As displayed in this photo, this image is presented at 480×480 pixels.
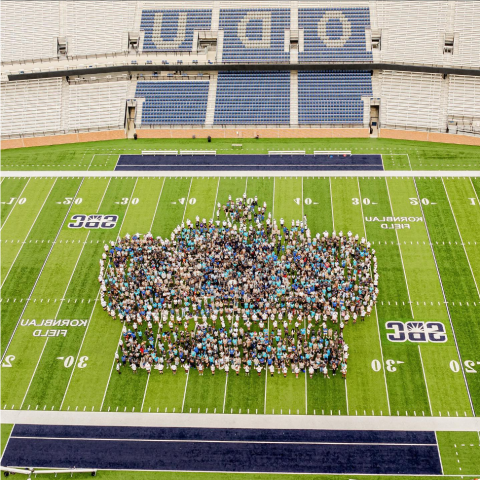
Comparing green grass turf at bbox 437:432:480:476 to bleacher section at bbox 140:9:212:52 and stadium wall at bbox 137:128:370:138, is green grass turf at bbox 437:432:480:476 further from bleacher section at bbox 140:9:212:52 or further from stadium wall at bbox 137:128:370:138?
bleacher section at bbox 140:9:212:52

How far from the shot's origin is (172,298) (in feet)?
111

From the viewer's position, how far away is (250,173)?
45.7 meters

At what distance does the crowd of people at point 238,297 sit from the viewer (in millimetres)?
30797

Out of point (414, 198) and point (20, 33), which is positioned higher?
point (20, 33)

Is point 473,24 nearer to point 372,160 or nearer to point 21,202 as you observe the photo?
point 372,160

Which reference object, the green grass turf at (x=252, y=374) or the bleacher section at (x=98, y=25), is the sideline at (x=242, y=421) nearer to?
the green grass turf at (x=252, y=374)

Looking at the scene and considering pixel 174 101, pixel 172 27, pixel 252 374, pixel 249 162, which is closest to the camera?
pixel 252 374

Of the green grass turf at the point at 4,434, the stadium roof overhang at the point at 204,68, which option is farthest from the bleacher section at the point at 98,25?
the green grass turf at the point at 4,434

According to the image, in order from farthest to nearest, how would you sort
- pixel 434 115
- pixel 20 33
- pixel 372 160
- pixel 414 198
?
pixel 20 33
pixel 434 115
pixel 372 160
pixel 414 198

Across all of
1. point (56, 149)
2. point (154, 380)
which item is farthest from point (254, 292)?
point (56, 149)

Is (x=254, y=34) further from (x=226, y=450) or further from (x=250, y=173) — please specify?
(x=226, y=450)

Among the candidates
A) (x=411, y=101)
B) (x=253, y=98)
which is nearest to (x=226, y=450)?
(x=253, y=98)

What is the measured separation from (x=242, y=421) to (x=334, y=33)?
39.8m

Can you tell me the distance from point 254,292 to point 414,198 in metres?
15.9
